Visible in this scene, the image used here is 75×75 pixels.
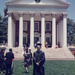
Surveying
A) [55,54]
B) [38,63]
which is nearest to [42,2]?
[55,54]

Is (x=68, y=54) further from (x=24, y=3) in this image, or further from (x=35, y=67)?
(x=35, y=67)

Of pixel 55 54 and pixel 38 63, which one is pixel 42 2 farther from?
pixel 38 63

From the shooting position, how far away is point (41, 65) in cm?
1192

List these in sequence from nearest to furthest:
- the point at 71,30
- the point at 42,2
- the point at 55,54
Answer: the point at 55,54, the point at 42,2, the point at 71,30

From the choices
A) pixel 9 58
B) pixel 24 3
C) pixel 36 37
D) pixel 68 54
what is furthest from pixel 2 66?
pixel 36 37

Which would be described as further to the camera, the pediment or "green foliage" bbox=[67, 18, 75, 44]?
"green foliage" bbox=[67, 18, 75, 44]

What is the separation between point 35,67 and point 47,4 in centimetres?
3785

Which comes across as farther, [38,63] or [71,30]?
[71,30]

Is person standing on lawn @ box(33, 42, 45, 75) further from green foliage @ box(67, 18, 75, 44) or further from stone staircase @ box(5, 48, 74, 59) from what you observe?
green foliage @ box(67, 18, 75, 44)

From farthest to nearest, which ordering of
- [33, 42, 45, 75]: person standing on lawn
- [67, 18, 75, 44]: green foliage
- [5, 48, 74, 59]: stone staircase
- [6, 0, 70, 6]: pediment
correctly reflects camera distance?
[67, 18, 75, 44]: green foliage < [6, 0, 70, 6]: pediment < [5, 48, 74, 59]: stone staircase < [33, 42, 45, 75]: person standing on lawn

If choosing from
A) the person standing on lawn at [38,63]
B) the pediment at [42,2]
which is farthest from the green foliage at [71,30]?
the person standing on lawn at [38,63]

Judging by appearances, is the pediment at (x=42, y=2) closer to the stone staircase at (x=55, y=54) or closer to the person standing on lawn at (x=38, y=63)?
the stone staircase at (x=55, y=54)

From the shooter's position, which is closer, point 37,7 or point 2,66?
point 2,66

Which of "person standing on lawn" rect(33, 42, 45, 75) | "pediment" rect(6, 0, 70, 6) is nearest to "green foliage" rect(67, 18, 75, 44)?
"pediment" rect(6, 0, 70, 6)
